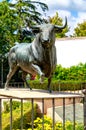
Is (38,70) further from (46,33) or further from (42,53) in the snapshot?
(46,33)

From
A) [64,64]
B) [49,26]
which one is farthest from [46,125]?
[64,64]

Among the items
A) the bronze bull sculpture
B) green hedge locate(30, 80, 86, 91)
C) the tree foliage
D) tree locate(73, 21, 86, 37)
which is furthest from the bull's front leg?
tree locate(73, 21, 86, 37)

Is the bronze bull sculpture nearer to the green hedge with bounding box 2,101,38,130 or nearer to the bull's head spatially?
the bull's head

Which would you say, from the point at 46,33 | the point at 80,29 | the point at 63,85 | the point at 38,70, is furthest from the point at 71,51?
the point at 46,33

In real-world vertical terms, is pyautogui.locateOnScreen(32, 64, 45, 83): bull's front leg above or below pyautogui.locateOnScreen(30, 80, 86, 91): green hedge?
above

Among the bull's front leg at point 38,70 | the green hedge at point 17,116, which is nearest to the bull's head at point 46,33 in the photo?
the bull's front leg at point 38,70

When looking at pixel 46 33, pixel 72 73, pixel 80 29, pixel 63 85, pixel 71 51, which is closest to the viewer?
pixel 46 33

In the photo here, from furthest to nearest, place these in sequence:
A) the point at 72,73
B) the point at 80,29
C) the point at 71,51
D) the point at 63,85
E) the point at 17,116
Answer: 1. the point at 80,29
2. the point at 71,51
3. the point at 72,73
4. the point at 63,85
5. the point at 17,116

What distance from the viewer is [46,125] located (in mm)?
7340

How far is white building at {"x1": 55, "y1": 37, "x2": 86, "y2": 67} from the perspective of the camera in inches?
778

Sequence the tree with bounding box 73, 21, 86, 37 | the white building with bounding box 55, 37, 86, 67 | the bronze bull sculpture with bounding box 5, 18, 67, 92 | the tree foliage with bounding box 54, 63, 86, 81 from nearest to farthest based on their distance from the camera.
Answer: the bronze bull sculpture with bounding box 5, 18, 67, 92, the tree foliage with bounding box 54, 63, 86, 81, the white building with bounding box 55, 37, 86, 67, the tree with bounding box 73, 21, 86, 37

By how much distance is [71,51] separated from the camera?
2011 centimetres

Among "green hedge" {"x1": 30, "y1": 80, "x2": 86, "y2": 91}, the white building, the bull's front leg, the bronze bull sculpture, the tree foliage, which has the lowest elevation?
the tree foliage

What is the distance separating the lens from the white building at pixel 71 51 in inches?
778
